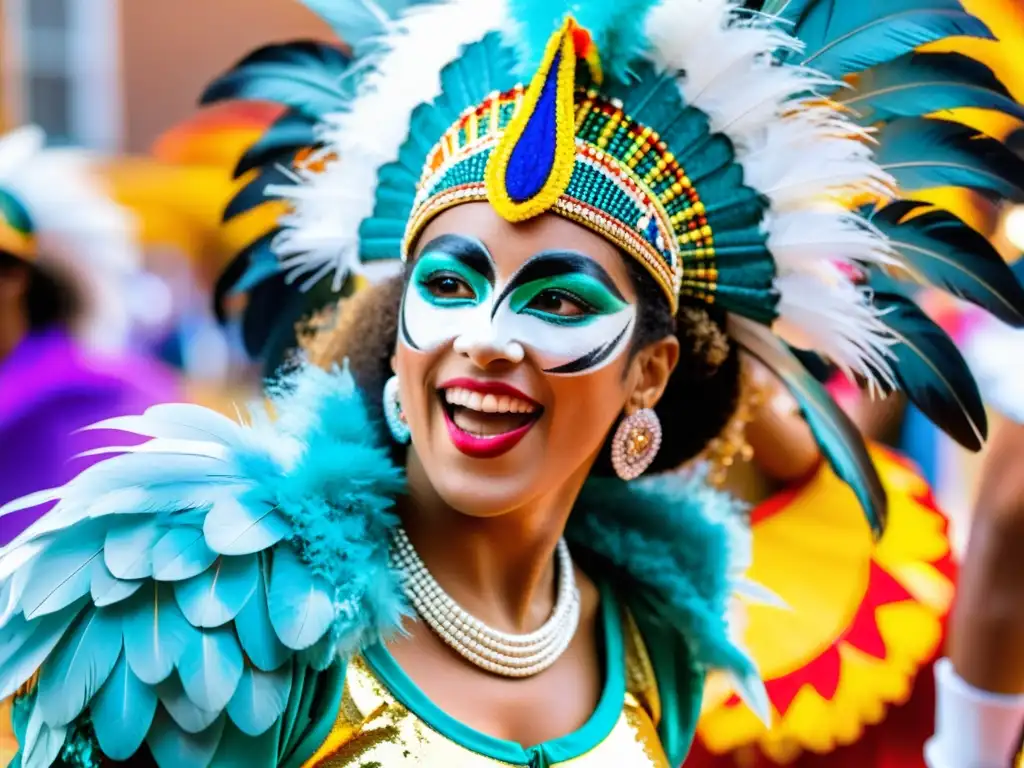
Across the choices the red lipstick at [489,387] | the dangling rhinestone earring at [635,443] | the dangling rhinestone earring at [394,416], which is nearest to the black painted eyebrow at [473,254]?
the red lipstick at [489,387]

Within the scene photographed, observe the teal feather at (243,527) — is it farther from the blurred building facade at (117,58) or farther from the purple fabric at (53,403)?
the blurred building facade at (117,58)

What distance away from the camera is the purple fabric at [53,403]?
11.3ft

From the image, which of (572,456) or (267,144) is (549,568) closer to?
(572,456)

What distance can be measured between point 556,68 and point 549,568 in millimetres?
815

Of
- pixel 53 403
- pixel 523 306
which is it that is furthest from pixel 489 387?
pixel 53 403

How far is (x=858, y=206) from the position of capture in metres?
2.10

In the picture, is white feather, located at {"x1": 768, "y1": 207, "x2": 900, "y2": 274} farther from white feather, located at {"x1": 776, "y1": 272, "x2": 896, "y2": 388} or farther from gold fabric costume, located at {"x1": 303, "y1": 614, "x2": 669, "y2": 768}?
gold fabric costume, located at {"x1": 303, "y1": 614, "x2": 669, "y2": 768}

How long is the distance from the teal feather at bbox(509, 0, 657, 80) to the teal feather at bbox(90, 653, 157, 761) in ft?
3.22

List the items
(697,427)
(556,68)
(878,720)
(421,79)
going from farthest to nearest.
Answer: (878,720) < (697,427) < (421,79) < (556,68)

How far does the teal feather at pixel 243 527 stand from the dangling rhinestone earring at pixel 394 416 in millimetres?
279

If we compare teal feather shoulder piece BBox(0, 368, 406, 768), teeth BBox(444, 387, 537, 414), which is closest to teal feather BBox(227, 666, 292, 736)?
teal feather shoulder piece BBox(0, 368, 406, 768)

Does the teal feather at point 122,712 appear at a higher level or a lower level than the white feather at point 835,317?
lower

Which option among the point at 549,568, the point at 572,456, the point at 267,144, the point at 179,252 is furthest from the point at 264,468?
the point at 179,252

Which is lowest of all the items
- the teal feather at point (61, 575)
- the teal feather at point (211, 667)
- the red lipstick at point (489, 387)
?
the teal feather at point (211, 667)
